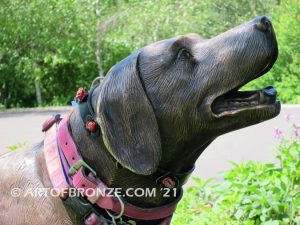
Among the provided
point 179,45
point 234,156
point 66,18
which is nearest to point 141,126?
point 179,45

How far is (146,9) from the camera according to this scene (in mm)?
16641

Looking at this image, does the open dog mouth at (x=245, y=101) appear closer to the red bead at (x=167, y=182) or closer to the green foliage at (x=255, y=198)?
the red bead at (x=167, y=182)

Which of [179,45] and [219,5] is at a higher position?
[179,45]

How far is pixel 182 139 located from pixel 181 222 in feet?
6.68

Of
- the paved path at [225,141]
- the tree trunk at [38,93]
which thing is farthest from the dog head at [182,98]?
the tree trunk at [38,93]

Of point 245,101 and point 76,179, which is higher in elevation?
point 245,101

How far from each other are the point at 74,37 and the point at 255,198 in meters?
13.3

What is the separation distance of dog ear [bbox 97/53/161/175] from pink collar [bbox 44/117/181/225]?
0.15 metres

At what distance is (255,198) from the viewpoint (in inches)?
145

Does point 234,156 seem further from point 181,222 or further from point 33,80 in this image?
point 33,80

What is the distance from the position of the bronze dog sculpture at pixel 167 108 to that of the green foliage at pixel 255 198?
1.72 meters

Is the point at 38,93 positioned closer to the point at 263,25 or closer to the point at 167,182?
the point at 167,182

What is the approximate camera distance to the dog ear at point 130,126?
6.33ft

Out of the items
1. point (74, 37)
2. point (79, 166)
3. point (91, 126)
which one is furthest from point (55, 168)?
point (74, 37)
